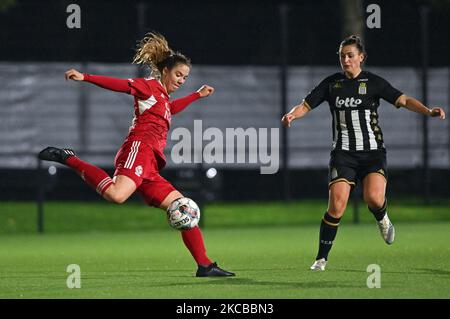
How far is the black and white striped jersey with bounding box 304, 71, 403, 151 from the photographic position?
1192 centimetres

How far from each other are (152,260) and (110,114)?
945 cm

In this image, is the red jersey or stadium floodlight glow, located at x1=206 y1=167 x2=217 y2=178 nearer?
the red jersey

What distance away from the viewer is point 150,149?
444 inches

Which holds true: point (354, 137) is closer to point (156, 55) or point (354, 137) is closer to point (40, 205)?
point (156, 55)

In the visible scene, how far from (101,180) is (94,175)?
134 millimetres

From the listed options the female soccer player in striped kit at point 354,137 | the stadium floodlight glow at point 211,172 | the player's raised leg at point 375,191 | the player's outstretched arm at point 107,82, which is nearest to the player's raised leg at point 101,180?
the player's outstretched arm at point 107,82

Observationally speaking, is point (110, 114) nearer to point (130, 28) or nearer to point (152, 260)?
point (130, 28)

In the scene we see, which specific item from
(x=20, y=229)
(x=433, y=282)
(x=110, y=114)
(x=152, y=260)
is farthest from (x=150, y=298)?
(x=110, y=114)

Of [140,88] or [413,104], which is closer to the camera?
[140,88]

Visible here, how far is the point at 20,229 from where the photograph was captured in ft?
66.8

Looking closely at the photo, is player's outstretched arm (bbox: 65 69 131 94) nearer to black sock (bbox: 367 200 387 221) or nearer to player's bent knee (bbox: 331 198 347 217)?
player's bent knee (bbox: 331 198 347 217)

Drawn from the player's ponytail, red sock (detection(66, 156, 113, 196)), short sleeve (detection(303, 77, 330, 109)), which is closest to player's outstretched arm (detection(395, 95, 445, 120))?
short sleeve (detection(303, 77, 330, 109))

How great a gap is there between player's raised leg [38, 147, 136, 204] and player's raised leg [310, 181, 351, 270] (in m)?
1.98

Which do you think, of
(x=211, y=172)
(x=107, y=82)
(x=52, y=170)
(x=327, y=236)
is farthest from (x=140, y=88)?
(x=52, y=170)
